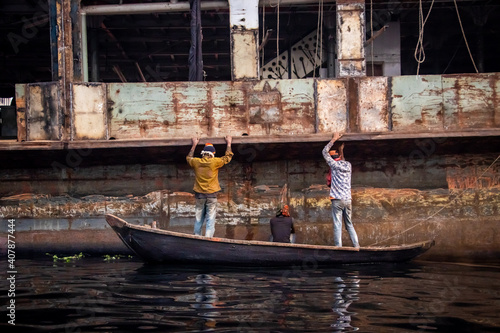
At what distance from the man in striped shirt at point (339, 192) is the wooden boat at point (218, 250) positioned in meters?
0.51

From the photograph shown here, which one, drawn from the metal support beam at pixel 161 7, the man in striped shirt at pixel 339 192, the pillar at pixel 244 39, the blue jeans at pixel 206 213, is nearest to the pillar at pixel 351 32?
the metal support beam at pixel 161 7

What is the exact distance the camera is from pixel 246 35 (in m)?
10.0

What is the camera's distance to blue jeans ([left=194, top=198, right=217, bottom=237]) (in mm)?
8922

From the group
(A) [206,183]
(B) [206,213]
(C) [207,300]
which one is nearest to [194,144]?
(A) [206,183]

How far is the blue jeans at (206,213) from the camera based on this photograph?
892 cm

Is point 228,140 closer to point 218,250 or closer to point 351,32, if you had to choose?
point 218,250

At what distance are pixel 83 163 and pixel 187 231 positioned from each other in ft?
7.34

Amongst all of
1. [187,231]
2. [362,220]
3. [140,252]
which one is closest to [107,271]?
[140,252]

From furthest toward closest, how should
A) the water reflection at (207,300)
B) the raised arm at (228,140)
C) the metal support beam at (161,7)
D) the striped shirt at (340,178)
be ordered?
1. the metal support beam at (161,7)
2. the raised arm at (228,140)
3. the striped shirt at (340,178)
4. the water reflection at (207,300)

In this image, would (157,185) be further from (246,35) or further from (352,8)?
(352,8)

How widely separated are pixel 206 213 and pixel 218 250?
39.5 inches

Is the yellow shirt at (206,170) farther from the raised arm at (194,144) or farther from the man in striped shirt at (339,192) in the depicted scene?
the man in striped shirt at (339,192)

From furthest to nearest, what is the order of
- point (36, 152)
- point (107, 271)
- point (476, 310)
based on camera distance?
point (36, 152) < point (107, 271) < point (476, 310)

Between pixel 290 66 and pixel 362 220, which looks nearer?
pixel 362 220
